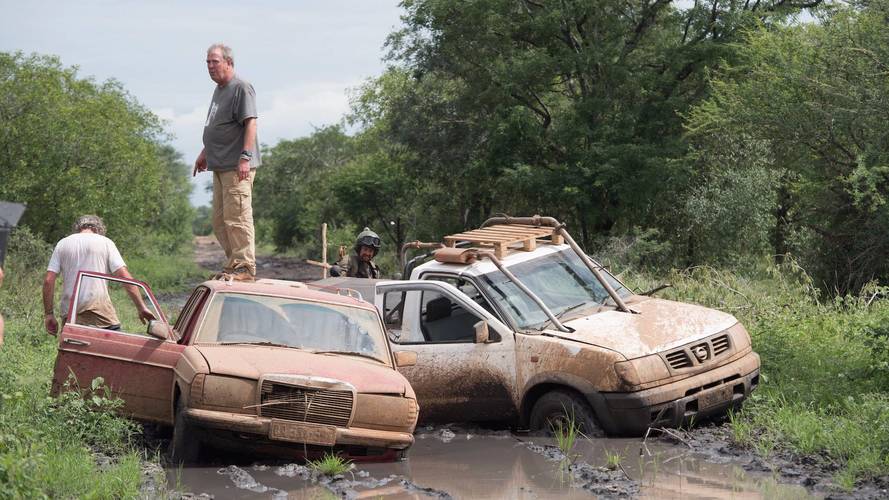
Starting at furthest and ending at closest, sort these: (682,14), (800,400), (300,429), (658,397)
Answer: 1. (682,14)
2. (800,400)
3. (658,397)
4. (300,429)

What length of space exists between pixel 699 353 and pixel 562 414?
4.20ft

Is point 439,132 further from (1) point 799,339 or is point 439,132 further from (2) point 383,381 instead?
(2) point 383,381

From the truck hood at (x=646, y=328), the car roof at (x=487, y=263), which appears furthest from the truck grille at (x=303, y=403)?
the car roof at (x=487, y=263)

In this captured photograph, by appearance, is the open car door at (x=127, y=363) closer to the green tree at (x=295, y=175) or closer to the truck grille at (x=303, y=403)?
the truck grille at (x=303, y=403)

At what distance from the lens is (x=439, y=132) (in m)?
39.8

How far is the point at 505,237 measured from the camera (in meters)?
11.2

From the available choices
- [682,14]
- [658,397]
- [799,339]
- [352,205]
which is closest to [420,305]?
[658,397]

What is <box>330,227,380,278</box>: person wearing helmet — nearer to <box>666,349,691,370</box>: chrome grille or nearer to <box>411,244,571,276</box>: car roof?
<box>411,244,571,276</box>: car roof

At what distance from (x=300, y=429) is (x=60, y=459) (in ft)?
5.28

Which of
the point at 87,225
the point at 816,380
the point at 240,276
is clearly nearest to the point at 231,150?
the point at 240,276

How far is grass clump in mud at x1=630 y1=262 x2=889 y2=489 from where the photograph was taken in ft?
27.7

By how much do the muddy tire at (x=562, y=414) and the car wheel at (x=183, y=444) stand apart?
9.78 ft

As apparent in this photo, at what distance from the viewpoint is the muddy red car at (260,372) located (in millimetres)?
7961

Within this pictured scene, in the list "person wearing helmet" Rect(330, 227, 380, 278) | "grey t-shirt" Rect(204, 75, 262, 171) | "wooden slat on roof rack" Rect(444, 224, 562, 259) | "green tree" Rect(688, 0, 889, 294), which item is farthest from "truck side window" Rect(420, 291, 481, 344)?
"green tree" Rect(688, 0, 889, 294)
